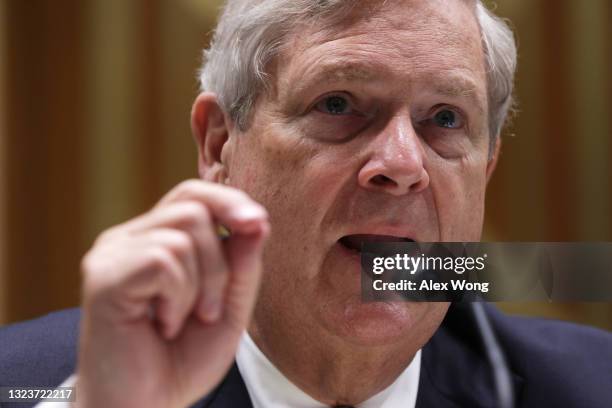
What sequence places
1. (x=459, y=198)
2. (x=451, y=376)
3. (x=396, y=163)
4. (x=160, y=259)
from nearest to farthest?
(x=160, y=259) → (x=396, y=163) → (x=459, y=198) → (x=451, y=376)

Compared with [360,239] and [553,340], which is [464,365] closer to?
[553,340]

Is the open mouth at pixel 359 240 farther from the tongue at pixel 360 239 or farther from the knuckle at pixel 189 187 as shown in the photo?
the knuckle at pixel 189 187

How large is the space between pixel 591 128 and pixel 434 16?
3.37 feet

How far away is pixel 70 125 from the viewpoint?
2.00 m

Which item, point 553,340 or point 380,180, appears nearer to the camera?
point 380,180

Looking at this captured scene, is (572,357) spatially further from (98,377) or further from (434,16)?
(98,377)

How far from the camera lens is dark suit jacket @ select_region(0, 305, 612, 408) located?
3.98 feet

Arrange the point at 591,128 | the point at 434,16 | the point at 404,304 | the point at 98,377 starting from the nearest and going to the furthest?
the point at 98,377
the point at 404,304
the point at 434,16
the point at 591,128

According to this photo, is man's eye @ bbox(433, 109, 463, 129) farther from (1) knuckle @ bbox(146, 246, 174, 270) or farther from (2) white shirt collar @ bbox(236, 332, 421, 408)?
(1) knuckle @ bbox(146, 246, 174, 270)

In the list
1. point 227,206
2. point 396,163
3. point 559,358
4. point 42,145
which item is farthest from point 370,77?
point 42,145

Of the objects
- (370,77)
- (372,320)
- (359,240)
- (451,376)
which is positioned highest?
(370,77)

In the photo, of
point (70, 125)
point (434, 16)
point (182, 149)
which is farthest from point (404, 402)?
point (70, 125)

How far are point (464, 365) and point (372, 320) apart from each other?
1.15 feet

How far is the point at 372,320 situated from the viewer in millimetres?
1023
